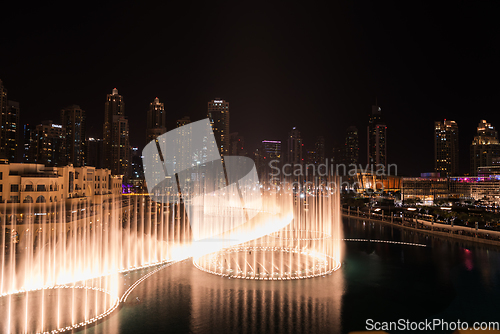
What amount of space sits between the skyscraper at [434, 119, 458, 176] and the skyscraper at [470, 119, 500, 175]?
43.4 feet

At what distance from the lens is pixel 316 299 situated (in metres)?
13.6

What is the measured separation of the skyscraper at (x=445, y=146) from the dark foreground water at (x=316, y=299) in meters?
121

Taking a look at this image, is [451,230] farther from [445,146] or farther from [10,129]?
[445,146]

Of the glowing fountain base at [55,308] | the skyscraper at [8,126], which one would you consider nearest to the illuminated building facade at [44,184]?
the glowing fountain base at [55,308]

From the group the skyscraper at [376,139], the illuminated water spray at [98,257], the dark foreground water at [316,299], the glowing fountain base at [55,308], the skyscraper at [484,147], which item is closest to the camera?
the glowing fountain base at [55,308]

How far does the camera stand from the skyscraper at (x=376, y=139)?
15612cm

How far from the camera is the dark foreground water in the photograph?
37.6 ft

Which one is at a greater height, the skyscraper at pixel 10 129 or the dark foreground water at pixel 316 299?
the skyscraper at pixel 10 129

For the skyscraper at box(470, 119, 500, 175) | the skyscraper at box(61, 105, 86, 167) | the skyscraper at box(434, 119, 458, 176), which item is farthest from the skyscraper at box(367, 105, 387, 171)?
the skyscraper at box(61, 105, 86, 167)

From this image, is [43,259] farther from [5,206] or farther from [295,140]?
[295,140]

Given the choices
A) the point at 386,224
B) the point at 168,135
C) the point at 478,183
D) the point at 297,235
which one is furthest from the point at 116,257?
the point at 168,135

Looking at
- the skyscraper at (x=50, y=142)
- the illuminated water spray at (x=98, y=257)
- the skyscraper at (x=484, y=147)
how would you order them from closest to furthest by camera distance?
the illuminated water spray at (x=98, y=257)
the skyscraper at (x=50, y=142)
the skyscraper at (x=484, y=147)

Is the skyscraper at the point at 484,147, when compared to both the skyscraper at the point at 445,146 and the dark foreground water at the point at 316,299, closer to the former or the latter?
the skyscraper at the point at 445,146

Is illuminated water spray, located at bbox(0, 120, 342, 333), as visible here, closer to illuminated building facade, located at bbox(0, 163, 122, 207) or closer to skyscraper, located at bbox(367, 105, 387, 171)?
illuminated building facade, located at bbox(0, 163, 122, 207)
